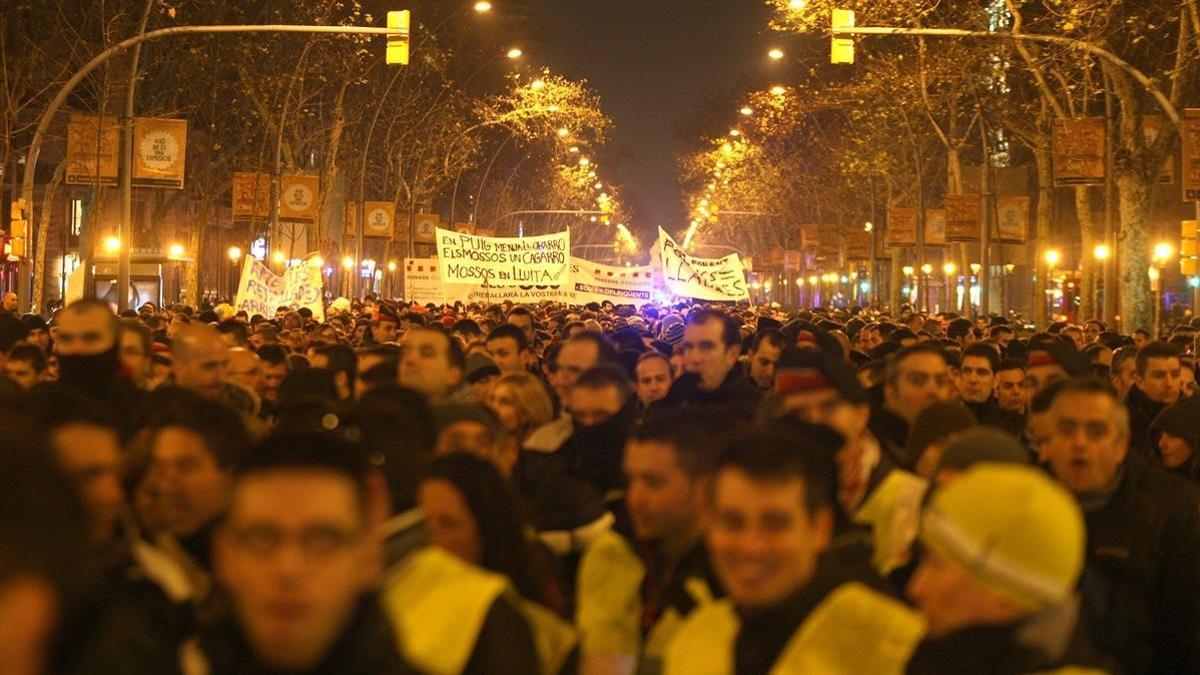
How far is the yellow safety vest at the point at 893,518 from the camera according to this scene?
19.5 ft

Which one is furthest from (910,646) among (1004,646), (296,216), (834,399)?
(296,216)

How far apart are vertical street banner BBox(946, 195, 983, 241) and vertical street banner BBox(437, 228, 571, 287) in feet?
41.0

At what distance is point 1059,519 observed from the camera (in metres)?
3.75

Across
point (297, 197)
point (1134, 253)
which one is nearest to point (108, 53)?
point (297, 197)

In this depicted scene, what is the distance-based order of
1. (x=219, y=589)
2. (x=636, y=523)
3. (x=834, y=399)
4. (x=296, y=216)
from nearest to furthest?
1. (x=219, y=589)
2. (x=636, y=523)
3. (x=834, y=399)
4. (x=296, y=216)

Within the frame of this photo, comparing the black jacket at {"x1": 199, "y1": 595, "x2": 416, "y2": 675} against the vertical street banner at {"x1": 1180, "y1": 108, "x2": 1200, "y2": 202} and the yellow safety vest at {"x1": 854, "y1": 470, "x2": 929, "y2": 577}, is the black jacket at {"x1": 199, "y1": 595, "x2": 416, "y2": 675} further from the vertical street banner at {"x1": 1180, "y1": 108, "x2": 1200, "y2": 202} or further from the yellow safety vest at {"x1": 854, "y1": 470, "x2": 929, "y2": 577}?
the vertical street banner at {"x1": 1180, "y1": 108, "x2": 1200, "y2": 202}

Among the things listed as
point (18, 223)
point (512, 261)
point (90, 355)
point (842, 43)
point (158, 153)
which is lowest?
point (90, 355)

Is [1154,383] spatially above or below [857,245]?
below

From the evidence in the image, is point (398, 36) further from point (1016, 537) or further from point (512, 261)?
point (1016, 537)

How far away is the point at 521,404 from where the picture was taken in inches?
352

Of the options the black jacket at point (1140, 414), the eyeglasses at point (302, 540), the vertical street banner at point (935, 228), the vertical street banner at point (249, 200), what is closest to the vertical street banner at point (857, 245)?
the vertical street banner at point (935, 228)

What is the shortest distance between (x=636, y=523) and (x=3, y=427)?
6.41ft

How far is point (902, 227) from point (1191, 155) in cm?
2447

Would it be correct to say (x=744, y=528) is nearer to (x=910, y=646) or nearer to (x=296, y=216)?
(x=910, y=646)
